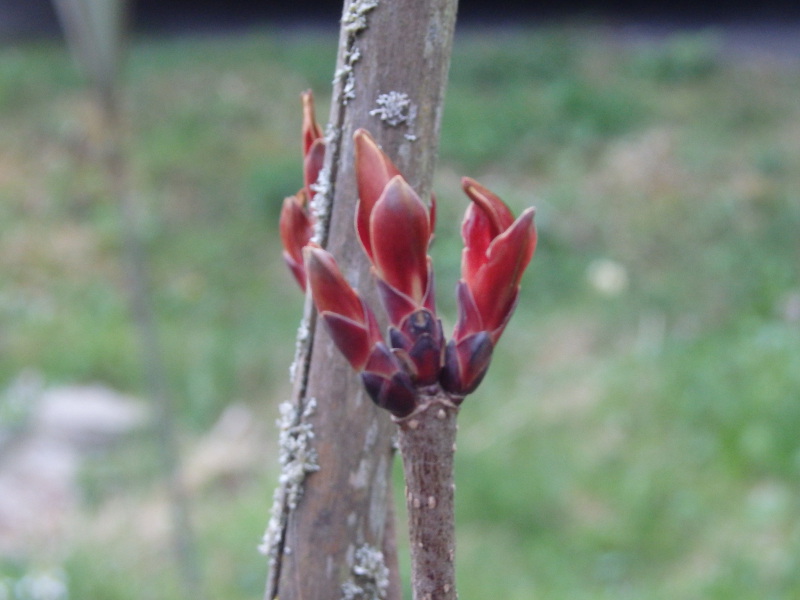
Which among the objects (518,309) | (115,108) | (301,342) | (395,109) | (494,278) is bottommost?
(494,278)

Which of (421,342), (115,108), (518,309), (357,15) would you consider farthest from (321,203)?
(518,309)

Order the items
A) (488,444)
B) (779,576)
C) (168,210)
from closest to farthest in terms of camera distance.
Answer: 1. (779,576)
2. (488,444)
3. (168,210)

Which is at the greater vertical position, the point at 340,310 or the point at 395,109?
the point at 395,109

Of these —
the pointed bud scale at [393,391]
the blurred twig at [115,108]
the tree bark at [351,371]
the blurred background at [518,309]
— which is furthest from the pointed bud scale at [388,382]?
the blurred background at [518,309]

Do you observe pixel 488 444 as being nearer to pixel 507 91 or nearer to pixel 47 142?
pixel 507 91

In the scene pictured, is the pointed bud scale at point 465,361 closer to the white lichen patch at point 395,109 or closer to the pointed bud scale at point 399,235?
the pointed bud scale at point 399,235

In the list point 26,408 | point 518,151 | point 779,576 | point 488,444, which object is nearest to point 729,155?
point 518,151

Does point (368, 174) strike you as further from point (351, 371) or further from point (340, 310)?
point (351, 371)
